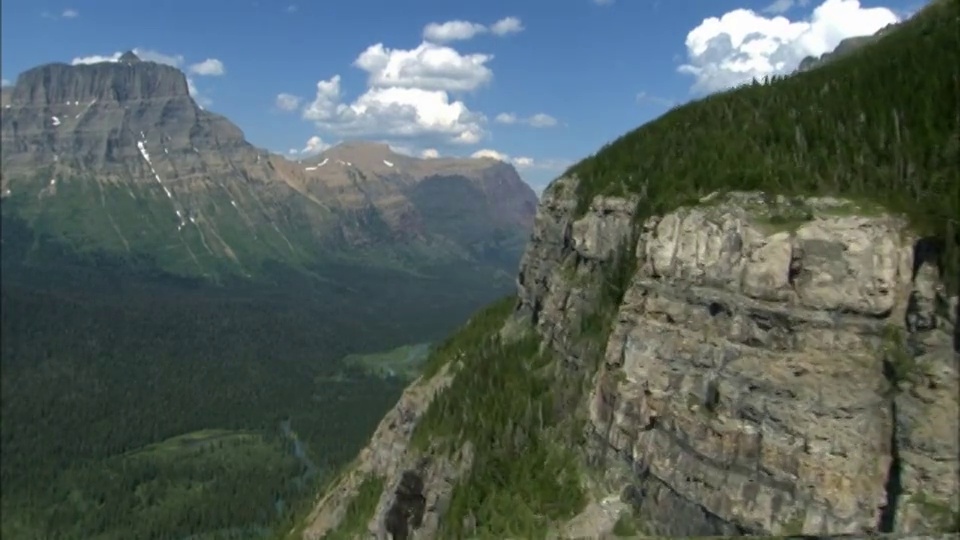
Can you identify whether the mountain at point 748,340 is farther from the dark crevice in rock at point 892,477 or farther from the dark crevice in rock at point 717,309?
the dark crevice in rock at point 717,309

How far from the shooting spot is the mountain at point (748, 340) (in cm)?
4169

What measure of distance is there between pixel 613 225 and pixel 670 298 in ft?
54.3

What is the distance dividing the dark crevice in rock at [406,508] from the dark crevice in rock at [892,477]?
4577 centimetres

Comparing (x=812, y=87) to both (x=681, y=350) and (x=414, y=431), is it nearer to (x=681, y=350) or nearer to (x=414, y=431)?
(x=681, y=350)

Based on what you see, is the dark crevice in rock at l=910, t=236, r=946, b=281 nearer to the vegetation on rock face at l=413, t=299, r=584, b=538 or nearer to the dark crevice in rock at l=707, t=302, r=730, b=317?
the dark crevice in rock at l=707, t=302, r=730, b=317

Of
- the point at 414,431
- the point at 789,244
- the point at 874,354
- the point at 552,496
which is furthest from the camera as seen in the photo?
the point at 414,431

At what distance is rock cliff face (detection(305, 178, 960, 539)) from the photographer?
40875 millimetres

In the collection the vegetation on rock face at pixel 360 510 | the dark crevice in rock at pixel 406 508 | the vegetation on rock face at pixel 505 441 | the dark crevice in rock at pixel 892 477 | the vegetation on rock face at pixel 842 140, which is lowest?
the vegetation on rock face at pixel 360 510

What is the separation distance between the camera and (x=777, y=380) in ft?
151

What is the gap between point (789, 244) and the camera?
152ft

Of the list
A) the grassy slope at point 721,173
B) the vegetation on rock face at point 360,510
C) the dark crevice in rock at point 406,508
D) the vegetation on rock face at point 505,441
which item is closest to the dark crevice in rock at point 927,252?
the grassy slope at point 721,173

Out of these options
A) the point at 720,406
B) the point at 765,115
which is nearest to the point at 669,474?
the point at 720,406

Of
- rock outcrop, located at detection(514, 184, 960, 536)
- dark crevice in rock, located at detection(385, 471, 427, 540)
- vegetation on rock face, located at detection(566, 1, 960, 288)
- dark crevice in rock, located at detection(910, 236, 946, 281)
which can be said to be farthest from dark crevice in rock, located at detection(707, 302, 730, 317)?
dark crevice in rock, located at detection(385, 471, 427, 540)

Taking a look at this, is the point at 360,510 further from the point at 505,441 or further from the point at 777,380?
the point at 777,380
